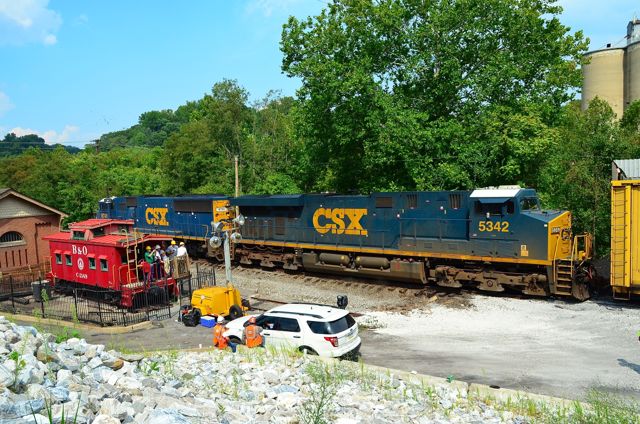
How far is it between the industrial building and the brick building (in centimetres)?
5895

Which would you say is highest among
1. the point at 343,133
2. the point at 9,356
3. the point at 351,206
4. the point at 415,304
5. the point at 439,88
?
the point at 439,88

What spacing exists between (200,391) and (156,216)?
25.2 meters

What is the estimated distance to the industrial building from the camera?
58562mm

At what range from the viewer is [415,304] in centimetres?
1831

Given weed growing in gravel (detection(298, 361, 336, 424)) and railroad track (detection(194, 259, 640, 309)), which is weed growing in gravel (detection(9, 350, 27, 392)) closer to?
weed growing in gravel (detection(298, 361, 336, 424))

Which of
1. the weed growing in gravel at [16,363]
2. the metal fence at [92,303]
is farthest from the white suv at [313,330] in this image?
the weed growing in gravel at [16,363]

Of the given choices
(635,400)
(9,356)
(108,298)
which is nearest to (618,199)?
(635,400)

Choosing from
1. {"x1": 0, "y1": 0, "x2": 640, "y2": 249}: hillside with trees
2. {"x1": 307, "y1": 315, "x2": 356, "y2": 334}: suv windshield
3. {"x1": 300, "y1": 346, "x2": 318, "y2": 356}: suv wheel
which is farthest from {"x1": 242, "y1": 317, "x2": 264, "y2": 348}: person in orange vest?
{"x1": 0, "y1": 0, "x2": 640, "y2": 249}: hillside with trees

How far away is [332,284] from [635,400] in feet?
44.6

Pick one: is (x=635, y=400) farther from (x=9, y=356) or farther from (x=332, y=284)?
(x=332, y=284)

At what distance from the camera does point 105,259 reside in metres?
19.3

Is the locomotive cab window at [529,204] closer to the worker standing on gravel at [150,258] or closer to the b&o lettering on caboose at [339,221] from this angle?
the b&o lettering on caboose at [339,221]

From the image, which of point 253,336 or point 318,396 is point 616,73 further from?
point 318,396

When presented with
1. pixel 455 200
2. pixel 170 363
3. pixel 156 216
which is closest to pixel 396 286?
pixel 455 200
